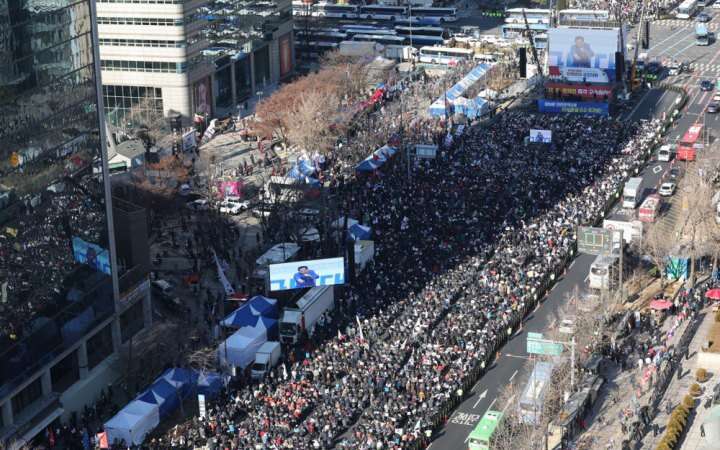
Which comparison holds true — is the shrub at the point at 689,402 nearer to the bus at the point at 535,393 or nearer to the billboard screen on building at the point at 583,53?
the bus at the point at 535,393

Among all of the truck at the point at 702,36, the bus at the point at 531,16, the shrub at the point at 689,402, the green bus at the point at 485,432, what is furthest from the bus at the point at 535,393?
the bus at the point at 531,16

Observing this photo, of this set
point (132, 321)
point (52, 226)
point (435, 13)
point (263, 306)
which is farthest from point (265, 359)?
point (435, 13)

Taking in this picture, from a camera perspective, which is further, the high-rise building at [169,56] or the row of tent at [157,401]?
the high-rise building at [169,56]

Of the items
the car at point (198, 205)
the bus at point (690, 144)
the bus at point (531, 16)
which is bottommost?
the car at point (198, 205)

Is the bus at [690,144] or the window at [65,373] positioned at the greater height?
the bus at [690,144]

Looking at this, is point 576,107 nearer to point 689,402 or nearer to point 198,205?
point 198,205

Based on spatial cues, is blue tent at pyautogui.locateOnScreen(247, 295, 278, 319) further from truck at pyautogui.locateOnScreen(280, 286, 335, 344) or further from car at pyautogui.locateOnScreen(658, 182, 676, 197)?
car at pyautogui.locateOnScreen(658, 182, 676, 197)

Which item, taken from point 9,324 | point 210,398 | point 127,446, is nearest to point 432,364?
point 210,398

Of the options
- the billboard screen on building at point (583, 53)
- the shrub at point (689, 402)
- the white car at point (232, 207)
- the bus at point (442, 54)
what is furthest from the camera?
the bus at point (442, 54)
